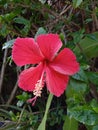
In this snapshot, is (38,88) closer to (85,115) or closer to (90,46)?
(85,115)

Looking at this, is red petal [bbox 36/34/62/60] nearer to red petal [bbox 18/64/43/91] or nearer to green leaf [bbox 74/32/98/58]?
red petal [bbox 18/64/43/91]

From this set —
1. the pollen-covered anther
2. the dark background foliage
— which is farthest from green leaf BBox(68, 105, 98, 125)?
the pollen-covered anther

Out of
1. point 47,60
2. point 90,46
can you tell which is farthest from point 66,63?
point 90,46

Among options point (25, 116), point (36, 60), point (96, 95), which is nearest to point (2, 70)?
point (25, 116)

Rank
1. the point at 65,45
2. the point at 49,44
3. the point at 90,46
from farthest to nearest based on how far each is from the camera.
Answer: the point at 90,46 < the point at 65,45 < the point at 49,44

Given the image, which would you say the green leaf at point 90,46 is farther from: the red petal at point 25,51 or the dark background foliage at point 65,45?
the red petal at point 25,51

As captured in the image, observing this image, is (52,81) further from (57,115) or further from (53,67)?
(57,115)
